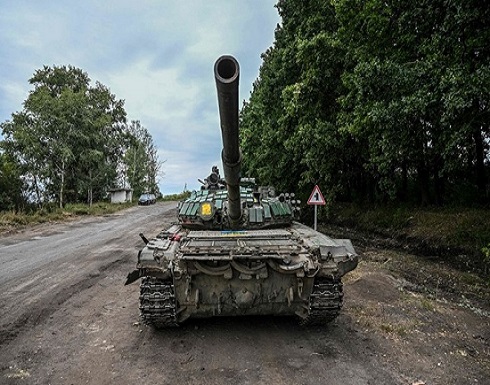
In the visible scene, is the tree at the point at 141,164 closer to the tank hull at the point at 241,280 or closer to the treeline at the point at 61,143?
the treeline at the point at 61,143

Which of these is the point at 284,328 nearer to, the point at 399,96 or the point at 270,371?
the point at 270,371

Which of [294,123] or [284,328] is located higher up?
[294,123]

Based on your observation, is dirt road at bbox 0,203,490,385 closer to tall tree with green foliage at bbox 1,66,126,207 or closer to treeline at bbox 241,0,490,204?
treeline at bbox 241,0,490,204

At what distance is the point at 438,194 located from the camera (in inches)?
573

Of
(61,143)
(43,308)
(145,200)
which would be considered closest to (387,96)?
(43,308)

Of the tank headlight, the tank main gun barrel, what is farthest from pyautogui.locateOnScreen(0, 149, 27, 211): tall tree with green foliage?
the tank main gun barrel

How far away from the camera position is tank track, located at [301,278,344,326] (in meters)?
4.43

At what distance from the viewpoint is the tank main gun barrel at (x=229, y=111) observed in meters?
2.99

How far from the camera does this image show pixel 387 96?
9539 mm

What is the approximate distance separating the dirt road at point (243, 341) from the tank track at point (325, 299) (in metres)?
0.40

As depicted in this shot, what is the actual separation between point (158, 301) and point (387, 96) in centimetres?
795

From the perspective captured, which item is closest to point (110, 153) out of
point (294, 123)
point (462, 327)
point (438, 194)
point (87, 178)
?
point (87, 178)

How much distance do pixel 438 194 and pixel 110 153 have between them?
100.0 feet

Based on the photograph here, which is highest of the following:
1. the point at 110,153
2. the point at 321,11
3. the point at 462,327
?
the point at 321,11
